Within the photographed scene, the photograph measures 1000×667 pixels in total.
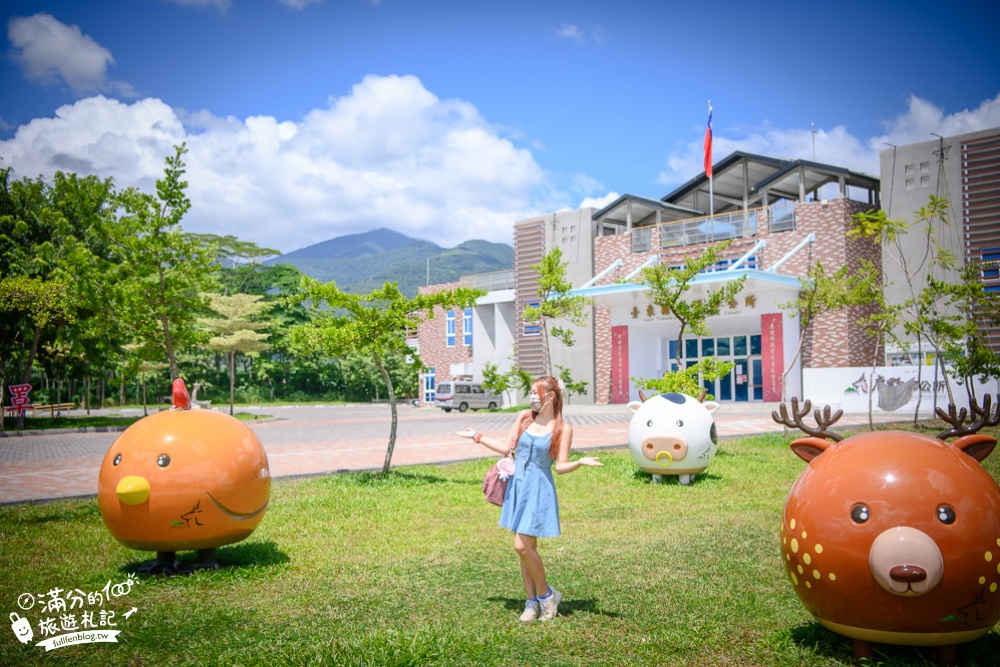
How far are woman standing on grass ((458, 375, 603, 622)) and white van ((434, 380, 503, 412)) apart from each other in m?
35.2

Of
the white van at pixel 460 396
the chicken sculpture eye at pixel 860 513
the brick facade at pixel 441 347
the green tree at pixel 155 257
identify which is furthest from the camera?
the brick facade at pixel 441 347

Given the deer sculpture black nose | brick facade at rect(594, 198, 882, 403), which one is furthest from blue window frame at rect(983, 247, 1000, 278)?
the deer sculpture black nose

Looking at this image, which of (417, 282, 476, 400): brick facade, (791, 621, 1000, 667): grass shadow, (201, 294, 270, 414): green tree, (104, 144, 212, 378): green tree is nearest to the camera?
(791, 621, 1000, 667): grass shadow

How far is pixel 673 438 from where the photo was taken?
469 inches

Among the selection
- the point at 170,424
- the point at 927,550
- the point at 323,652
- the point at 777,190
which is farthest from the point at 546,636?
the point at 777,190

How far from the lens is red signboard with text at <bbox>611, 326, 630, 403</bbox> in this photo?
132 feet

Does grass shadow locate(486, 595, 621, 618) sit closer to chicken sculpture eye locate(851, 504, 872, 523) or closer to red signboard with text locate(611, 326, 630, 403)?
chicken sculpture eye locate(851, 504, 872, 523)

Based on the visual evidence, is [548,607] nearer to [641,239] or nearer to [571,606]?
[571,606]

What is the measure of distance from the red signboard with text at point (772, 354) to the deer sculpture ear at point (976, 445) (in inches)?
1241

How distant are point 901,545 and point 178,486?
520cm

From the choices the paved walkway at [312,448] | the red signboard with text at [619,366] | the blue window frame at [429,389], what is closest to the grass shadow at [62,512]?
the paved walkway at [312,448]

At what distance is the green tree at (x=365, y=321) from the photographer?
40.8 feet

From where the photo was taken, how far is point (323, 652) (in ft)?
15.9

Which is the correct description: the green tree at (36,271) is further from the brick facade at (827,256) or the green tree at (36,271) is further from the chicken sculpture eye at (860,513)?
the chicken sculpture eye at (860,513)
